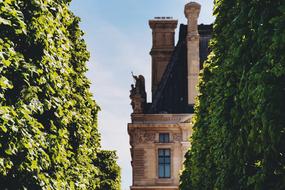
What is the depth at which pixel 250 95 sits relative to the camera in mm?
9570

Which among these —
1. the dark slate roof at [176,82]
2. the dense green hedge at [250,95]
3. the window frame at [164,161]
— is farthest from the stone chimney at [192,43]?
the dense green hedge at [250,95]

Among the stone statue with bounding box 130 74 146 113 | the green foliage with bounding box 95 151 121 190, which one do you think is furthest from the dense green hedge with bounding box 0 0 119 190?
the stone statue with bounding box 130 74 146 113

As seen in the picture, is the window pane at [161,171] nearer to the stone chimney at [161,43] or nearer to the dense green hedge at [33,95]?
the stone chimney at [161,43]

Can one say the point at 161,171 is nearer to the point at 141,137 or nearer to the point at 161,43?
the point at 141,137

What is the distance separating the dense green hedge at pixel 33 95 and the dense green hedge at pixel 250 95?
347 centimetres

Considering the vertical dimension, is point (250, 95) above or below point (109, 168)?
below

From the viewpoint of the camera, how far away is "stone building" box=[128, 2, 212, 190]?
4328 centimetres

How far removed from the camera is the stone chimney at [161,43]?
48.5 meters

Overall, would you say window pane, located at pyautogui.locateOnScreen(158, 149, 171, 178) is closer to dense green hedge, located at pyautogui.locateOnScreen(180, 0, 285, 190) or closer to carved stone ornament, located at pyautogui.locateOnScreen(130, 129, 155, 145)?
carved stone ornament, located at pyautogui.locateOnScreen(130, 129, 155, 145)

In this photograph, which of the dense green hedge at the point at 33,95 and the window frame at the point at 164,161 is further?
the window frame at the point at 164,161

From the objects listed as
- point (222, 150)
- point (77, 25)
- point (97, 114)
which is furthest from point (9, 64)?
point (97, 114)

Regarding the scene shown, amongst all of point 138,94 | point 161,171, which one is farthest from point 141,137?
point 138,94

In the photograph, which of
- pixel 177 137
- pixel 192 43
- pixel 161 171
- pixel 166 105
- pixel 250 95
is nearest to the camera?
pixel 250 95

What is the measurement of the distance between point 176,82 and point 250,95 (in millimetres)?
38613
